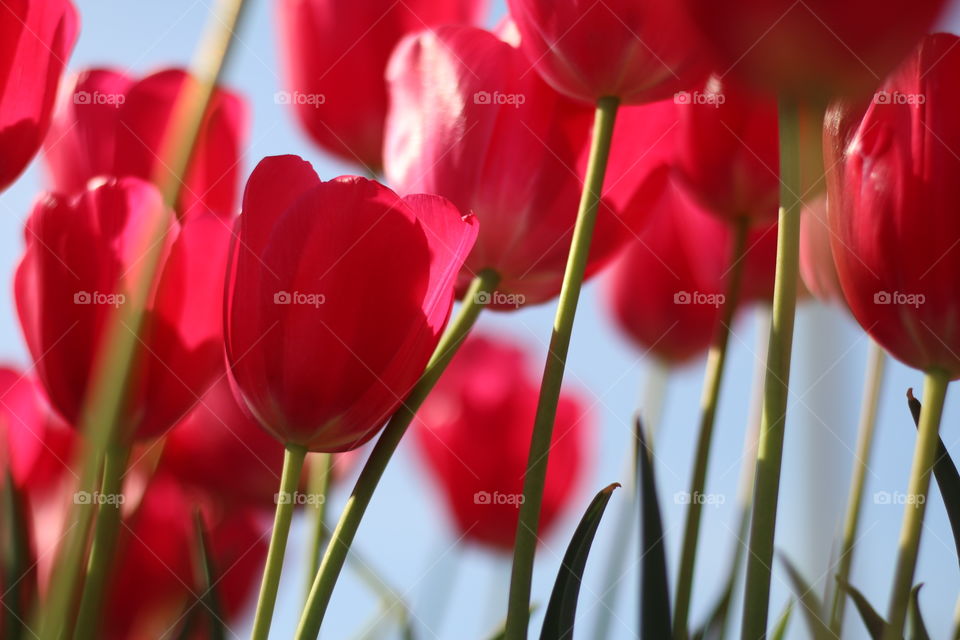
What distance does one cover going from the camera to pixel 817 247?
37cm

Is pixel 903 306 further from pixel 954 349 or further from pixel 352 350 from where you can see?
pixel 352 350

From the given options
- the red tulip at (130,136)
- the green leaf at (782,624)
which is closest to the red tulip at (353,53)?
the red tulip at (130,136)

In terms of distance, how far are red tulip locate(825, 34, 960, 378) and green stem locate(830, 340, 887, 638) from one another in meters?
0.03

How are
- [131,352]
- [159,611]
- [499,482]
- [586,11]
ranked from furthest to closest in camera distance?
[499,482]
[159,611]
[586,11]
[131,352]

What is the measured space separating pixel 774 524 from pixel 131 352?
0.16 meters

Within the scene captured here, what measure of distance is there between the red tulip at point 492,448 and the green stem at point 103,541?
0.24m

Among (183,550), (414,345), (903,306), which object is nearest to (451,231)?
(414,345)

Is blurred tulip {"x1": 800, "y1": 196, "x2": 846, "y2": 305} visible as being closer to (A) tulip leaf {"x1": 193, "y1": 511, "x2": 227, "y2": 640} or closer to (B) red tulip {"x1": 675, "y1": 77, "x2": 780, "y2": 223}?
(B) red tulip {"x1": 675, "y1": 77, "x2": 780, "y2": 223}

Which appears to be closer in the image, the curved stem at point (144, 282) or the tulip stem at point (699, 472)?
the curved stem at point (144, 282)

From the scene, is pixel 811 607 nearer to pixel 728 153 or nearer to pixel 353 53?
pixel 728 153

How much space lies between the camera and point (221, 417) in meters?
0.49

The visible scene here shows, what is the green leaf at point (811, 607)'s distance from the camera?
0.27 meters

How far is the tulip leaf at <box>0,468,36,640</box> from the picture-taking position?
35 centimetres

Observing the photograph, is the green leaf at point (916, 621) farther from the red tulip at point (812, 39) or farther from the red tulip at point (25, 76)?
the red tulip at point (25, 76)
